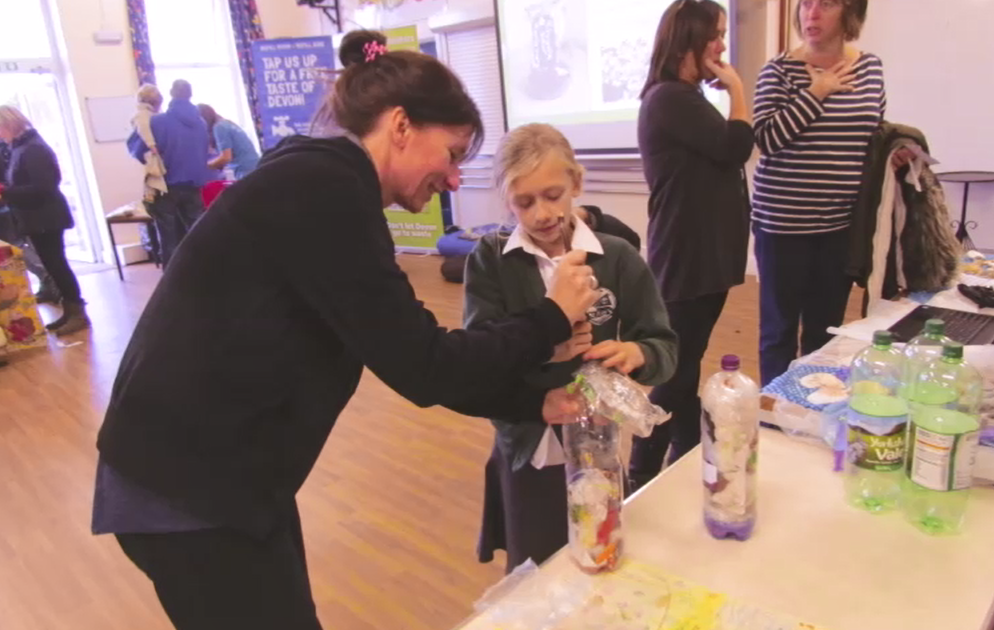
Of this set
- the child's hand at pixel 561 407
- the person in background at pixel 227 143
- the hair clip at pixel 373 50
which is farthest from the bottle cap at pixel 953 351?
the person in background at pixel 227 143

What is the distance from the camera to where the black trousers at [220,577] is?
90 centimetres

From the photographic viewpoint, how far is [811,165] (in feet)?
6.31

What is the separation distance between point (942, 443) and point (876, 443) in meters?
0.09

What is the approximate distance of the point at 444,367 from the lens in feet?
2.83

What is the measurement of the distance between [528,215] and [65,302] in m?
4.63

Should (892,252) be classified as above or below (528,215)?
below

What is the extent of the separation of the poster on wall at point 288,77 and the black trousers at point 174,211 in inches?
42.6

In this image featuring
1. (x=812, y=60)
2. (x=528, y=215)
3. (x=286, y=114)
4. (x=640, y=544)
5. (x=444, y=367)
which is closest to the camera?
(x=444, y=367)

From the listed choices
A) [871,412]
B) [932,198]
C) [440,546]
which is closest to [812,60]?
[932,198]

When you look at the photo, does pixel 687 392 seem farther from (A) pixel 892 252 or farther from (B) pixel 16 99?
(B) pixel 16 99

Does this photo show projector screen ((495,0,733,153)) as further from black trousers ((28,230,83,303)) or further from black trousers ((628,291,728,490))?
black trousers ((28,230,83,303))

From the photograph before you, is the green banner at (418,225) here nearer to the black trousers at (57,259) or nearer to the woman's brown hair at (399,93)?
the black trousers at (57,259)

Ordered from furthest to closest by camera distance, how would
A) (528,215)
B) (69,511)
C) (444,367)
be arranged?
(69,511) < (528,215) < (444,367)

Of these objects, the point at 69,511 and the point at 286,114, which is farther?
the point at 286,114
